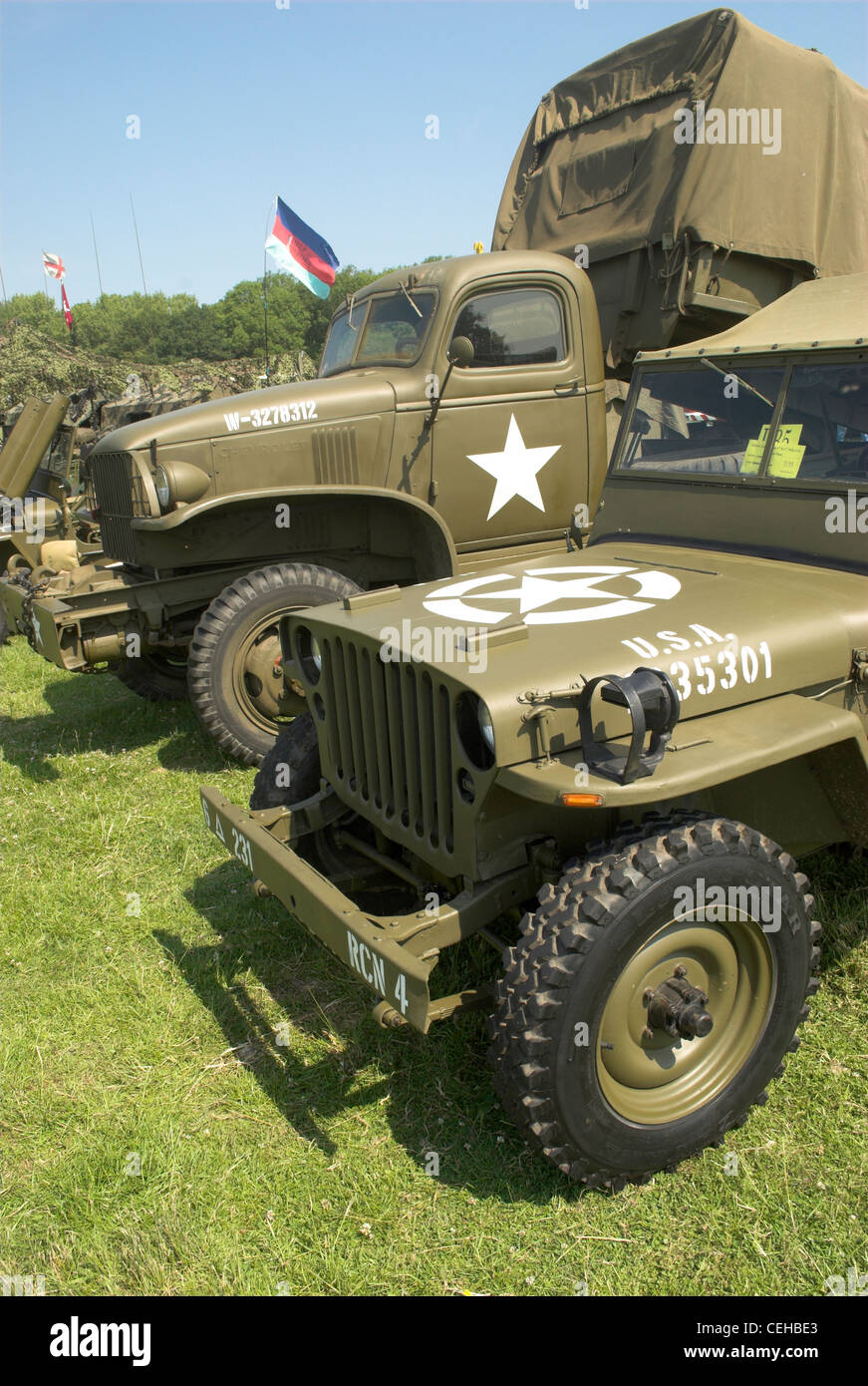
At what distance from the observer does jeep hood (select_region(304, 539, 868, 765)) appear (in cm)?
247

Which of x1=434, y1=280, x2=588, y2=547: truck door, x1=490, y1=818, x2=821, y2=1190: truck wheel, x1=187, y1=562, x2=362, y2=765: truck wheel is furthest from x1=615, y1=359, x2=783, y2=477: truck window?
x1=187, y1=562, x2=362, y2=765: truck wheel

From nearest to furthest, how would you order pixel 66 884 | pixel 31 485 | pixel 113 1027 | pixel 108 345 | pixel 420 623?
pixel 420 623 → pixel 113 1027 → pixel 66 884 → pixel 31 485 → pixel 108 345

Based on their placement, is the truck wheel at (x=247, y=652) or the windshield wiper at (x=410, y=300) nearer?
the truck wheel at (x=247, y=652)

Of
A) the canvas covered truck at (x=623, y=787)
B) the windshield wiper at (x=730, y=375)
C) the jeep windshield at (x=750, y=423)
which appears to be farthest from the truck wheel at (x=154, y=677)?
the windshield wiper at (x=730, y=375)

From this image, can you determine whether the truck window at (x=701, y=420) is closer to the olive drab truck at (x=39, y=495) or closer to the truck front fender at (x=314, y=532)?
the truck front fender at (x=314, y=532)

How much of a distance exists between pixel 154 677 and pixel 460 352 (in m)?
2.83

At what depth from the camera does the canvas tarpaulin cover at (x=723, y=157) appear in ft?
18.3

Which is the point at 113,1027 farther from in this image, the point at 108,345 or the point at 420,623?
the point at 108,345

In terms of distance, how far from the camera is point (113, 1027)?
3.35 meters

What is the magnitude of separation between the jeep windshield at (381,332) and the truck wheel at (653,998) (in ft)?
12.4

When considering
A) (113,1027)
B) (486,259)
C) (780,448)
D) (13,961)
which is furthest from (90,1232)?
(486,259)

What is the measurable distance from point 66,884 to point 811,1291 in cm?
313

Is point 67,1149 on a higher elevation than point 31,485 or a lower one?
lower

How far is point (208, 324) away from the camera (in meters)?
47.4
